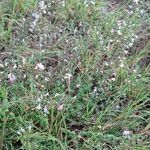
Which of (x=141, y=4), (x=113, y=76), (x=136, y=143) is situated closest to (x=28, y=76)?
(x=113, y=76)

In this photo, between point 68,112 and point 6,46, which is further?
point 6,46

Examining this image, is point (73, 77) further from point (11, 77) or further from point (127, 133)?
point (127, 133)

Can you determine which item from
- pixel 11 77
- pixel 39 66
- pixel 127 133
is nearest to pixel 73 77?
pixel 39 66

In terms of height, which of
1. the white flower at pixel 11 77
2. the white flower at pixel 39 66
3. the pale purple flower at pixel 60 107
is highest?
the white flower at pixel 39 66

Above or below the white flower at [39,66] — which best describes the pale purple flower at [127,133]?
below

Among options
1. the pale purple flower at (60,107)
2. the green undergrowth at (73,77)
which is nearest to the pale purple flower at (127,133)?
the green undergrowth at (73,77)

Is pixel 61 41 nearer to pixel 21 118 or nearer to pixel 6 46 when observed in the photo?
pixel 6 46

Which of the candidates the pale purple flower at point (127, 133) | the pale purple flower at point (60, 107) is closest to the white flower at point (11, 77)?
the pale purple flower at point (60, 107)

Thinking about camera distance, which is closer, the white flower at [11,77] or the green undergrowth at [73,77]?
the green undergrowth at [73,77]

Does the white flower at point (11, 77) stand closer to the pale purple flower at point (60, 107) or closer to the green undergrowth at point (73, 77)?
the green undergrowth at point (73, 77)

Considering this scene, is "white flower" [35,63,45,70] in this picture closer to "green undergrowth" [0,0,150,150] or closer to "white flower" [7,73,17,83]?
"green undergrowth" [0,0,150,150]

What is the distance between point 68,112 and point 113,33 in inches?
41.9

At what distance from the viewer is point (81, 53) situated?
319cm

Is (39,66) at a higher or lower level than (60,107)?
higher
